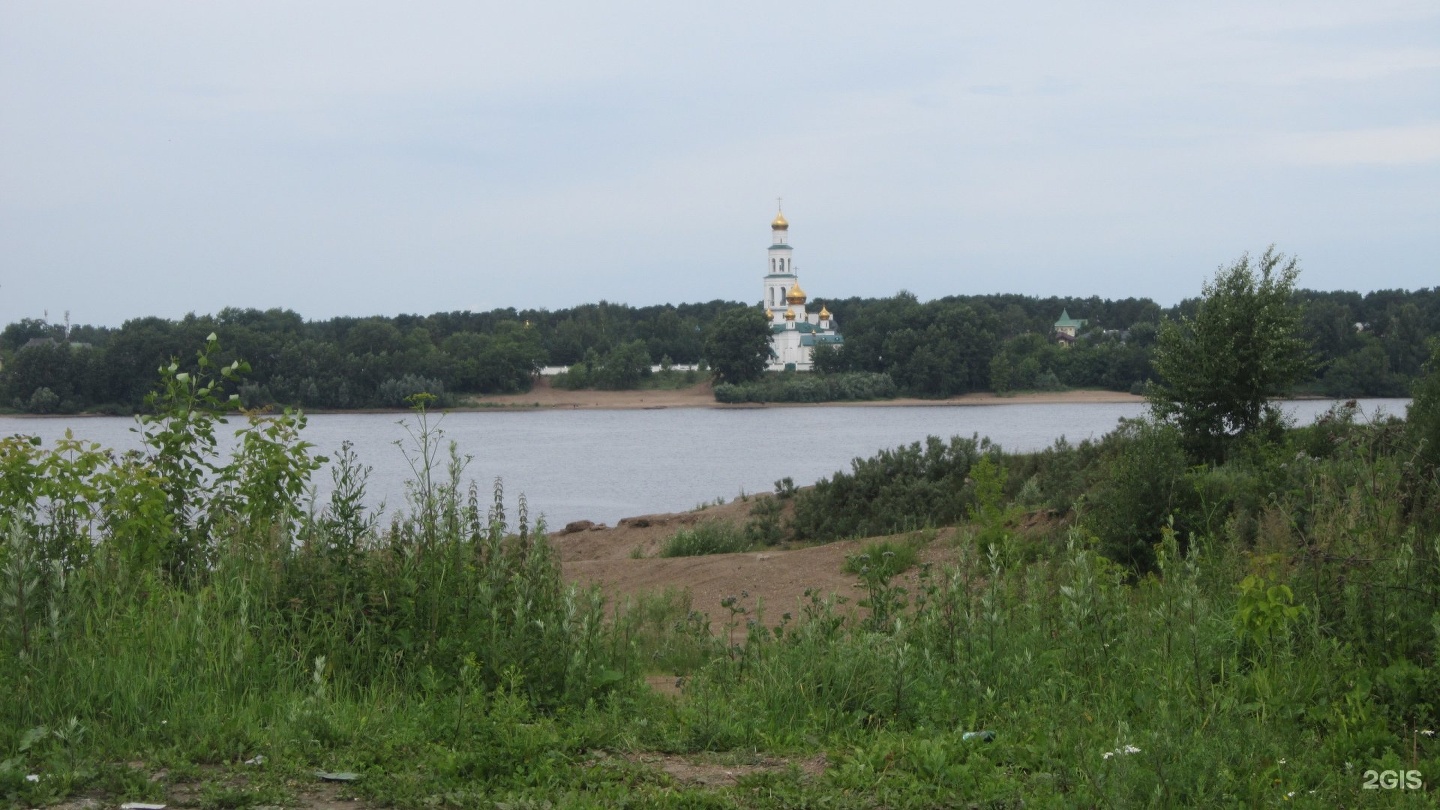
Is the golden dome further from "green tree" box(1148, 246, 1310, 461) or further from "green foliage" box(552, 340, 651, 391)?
"green tree" box(1148, 246, 1310, 461)

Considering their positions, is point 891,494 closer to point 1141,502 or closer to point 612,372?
point 1141,502

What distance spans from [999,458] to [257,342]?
184 ft

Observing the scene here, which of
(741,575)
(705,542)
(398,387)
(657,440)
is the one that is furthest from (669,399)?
(741,575)

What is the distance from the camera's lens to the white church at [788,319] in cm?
11575

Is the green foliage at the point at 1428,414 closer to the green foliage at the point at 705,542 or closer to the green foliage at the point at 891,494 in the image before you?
the green foliage at the point at 891,494

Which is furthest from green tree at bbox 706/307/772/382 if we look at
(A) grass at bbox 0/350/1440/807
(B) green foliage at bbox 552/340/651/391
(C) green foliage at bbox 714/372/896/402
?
(A) grass at bbox 0/350/1440/807

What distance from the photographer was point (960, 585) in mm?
5871

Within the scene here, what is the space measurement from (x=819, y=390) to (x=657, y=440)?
3003cm

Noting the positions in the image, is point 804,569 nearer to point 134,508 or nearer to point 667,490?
point 134,508

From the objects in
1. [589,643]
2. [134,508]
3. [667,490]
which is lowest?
[667,490]

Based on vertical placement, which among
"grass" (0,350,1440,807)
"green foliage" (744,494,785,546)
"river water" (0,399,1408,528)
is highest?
"grass" (0,350,1440,807)

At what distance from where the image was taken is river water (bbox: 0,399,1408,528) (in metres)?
36.7

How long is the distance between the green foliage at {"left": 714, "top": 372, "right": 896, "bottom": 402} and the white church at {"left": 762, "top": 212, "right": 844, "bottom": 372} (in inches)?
316

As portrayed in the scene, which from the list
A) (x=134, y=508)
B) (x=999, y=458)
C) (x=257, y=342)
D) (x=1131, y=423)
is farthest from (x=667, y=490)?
(x=257, y=342)
